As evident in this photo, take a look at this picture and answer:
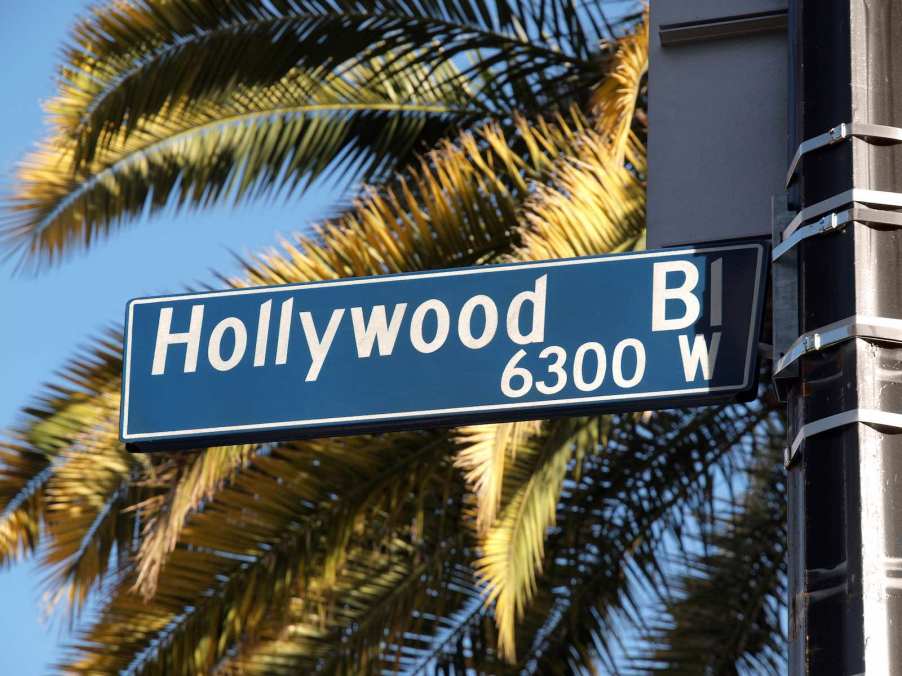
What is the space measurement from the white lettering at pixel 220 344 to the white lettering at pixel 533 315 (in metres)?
0.58

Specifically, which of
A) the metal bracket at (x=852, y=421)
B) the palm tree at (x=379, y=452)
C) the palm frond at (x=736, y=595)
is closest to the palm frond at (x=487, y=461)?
the palm tree at (x=379, y=452)

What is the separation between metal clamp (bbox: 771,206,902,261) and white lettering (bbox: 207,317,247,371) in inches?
47.5

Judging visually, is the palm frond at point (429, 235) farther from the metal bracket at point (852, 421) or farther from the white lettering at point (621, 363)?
the metal bracket at point (852, 421)

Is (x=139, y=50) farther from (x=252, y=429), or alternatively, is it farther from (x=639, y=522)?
(x=252, y=429)

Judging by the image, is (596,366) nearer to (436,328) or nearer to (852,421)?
(436,328)

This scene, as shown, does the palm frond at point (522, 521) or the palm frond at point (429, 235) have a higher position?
the palm frond at point (429, 235)

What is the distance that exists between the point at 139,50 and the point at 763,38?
224 inches

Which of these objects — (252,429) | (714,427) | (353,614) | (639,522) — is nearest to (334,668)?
(353,614)

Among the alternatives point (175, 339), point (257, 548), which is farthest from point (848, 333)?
point (257, 548)

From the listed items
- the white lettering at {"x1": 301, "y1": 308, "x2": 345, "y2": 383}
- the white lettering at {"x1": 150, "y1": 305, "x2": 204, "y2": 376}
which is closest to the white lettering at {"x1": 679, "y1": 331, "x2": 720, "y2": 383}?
the white lettering at {"x1": 301, "y1": 308, "x2": 345, "y2": 383}

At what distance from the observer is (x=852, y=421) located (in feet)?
7.84

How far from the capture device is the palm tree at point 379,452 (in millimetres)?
7000

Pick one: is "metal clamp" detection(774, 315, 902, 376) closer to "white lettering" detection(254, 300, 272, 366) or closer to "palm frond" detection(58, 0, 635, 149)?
"white lettering" detection(254, 300, 272, 366)

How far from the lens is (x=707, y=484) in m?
8.41
